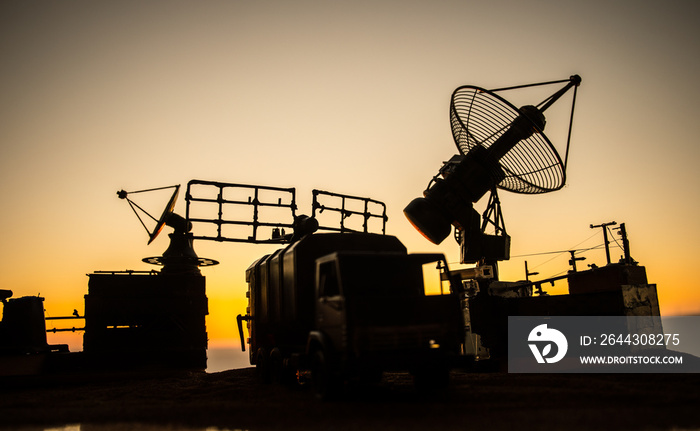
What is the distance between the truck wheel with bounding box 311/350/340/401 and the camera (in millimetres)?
8891

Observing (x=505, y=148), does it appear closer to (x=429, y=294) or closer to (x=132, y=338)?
(x=429, y=294)

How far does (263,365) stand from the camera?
13.3 m

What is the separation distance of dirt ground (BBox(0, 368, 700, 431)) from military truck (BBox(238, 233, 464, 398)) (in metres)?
0.64

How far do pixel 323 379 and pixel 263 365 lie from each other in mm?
4738

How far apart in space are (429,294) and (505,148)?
27.4 feet

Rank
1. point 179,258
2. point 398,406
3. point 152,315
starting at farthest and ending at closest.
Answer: point 179,258
point 152,315
point 398,406

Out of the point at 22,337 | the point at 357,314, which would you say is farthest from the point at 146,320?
the point at 357,314

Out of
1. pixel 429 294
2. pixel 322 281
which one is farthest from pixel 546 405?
pixel 322 281

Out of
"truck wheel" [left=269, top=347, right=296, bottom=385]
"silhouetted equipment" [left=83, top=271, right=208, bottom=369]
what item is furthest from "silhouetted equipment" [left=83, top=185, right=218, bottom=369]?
"truck wheel" [left=269, top=347, right=296, bottom=385]

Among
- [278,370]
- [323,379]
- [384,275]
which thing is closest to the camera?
[323,379]

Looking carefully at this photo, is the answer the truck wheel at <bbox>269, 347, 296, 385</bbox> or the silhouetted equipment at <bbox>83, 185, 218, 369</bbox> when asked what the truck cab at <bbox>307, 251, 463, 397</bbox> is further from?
the silhouetted equipment at <bbox>83, 185, 218, 369</bbox>

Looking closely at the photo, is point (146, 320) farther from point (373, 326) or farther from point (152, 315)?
point (373, 326)

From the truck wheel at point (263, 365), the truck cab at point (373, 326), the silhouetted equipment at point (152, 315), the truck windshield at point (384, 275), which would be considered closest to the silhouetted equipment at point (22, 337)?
the silhouetted equipment at point (152, 315)

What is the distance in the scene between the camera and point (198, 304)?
17797mm
